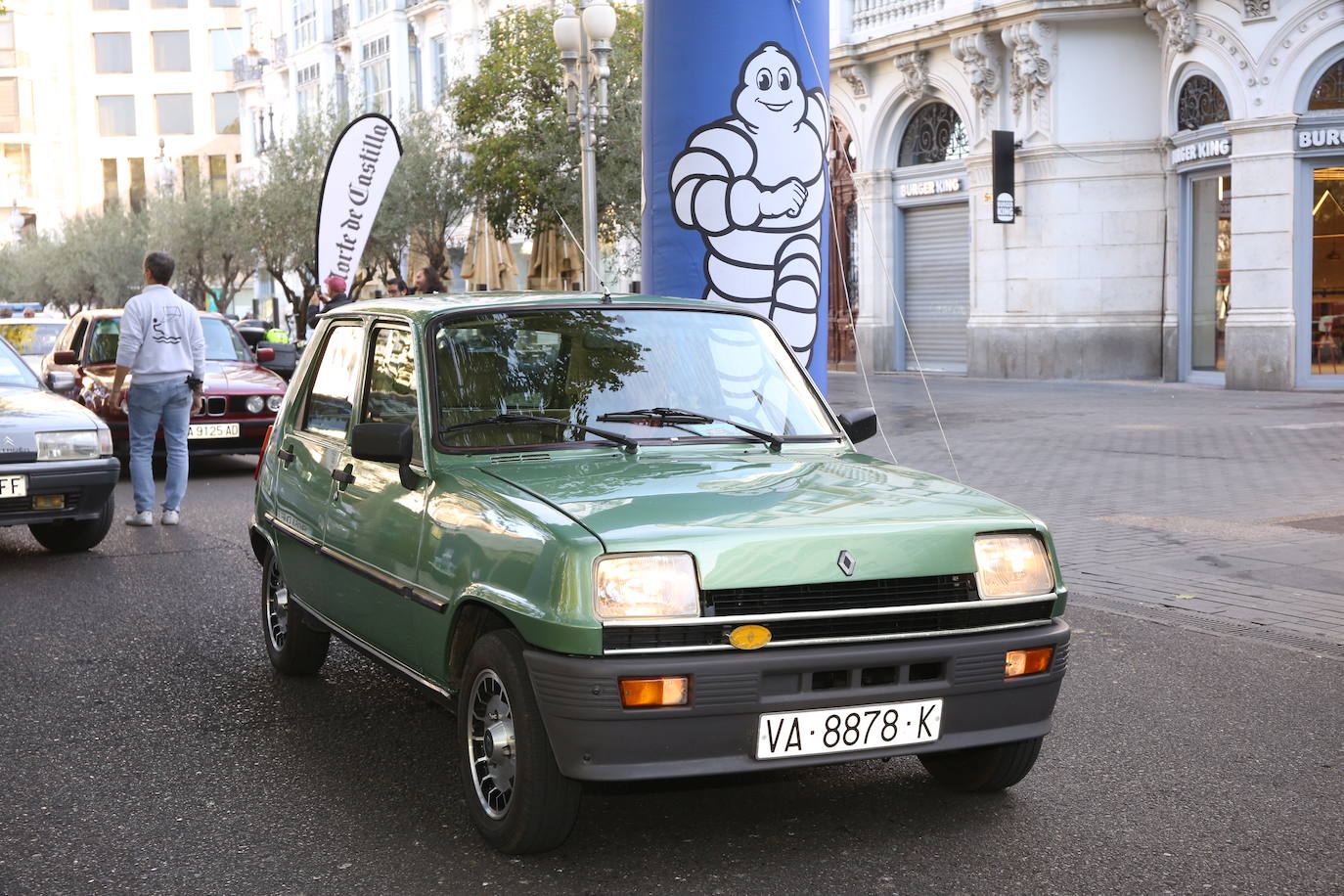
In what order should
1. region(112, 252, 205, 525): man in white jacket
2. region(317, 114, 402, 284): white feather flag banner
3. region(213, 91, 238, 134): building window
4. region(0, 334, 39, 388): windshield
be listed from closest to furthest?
region(0, 334, 39, 388): windshield < region(112, 252, 205, 525): man in white jacket < region(317, 114, 402, 284): white feather flag banner < region(213, 91, 238, 134): building window

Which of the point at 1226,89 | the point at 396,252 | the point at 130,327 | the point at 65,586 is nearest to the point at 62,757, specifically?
the point at 65,586

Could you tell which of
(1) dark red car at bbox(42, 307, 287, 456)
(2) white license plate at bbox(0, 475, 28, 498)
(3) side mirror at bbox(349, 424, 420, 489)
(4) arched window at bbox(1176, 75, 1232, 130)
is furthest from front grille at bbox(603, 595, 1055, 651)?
(4) arched window at bbox(1176, 75, 1232, 130)

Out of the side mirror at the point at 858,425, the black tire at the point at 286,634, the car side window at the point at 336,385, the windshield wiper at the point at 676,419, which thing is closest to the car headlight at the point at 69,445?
the black tire at the point at 286,634

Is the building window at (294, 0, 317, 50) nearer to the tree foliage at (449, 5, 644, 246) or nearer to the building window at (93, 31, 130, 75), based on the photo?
the tree foliage at (449, 5, 644, 246)

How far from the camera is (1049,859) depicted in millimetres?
4137

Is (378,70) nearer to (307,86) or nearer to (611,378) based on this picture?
(307,86)

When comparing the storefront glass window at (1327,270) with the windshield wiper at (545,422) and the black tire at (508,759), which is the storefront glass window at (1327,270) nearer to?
the windshield wiper at (545,422)

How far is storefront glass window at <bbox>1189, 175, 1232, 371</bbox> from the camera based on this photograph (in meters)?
23.9

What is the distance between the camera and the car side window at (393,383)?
5062mm

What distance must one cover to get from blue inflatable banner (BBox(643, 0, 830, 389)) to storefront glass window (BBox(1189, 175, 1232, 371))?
581 inches

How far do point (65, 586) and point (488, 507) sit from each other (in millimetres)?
5332

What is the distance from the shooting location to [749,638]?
3896mm

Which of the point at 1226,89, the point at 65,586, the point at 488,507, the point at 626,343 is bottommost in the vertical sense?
the point at 65,586

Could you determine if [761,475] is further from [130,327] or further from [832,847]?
[130,327]
